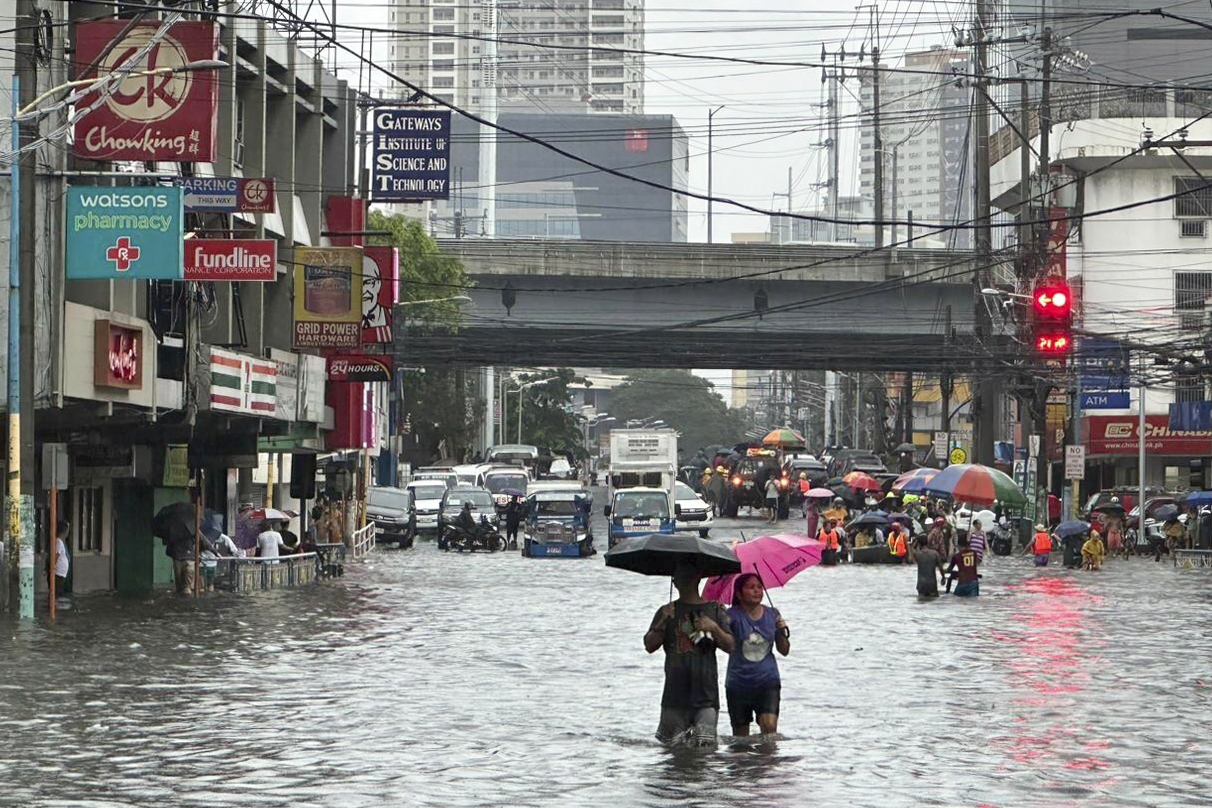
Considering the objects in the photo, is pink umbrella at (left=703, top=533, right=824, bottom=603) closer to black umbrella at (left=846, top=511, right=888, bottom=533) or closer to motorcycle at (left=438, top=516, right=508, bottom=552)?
black umbrella at (left=846, top=511, right=888, bottom=533)

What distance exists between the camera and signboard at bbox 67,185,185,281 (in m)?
27.8

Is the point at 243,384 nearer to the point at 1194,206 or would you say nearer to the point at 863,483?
the point at 863,483

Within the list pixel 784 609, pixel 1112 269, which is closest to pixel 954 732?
pixel 784 609

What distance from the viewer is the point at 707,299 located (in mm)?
66562

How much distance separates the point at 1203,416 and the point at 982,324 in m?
11.7

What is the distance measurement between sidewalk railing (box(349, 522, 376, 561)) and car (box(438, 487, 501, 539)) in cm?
230

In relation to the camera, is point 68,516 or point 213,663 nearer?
point 213,663

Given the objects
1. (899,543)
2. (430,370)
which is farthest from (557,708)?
(430,370)

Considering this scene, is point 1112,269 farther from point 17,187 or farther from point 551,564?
point 17,187

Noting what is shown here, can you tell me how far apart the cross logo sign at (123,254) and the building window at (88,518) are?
858 centimetres

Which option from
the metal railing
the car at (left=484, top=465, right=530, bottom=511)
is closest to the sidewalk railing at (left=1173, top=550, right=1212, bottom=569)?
the metal railing

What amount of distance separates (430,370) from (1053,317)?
229 ft

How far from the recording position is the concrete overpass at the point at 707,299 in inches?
2557

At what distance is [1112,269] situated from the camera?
264 ft
